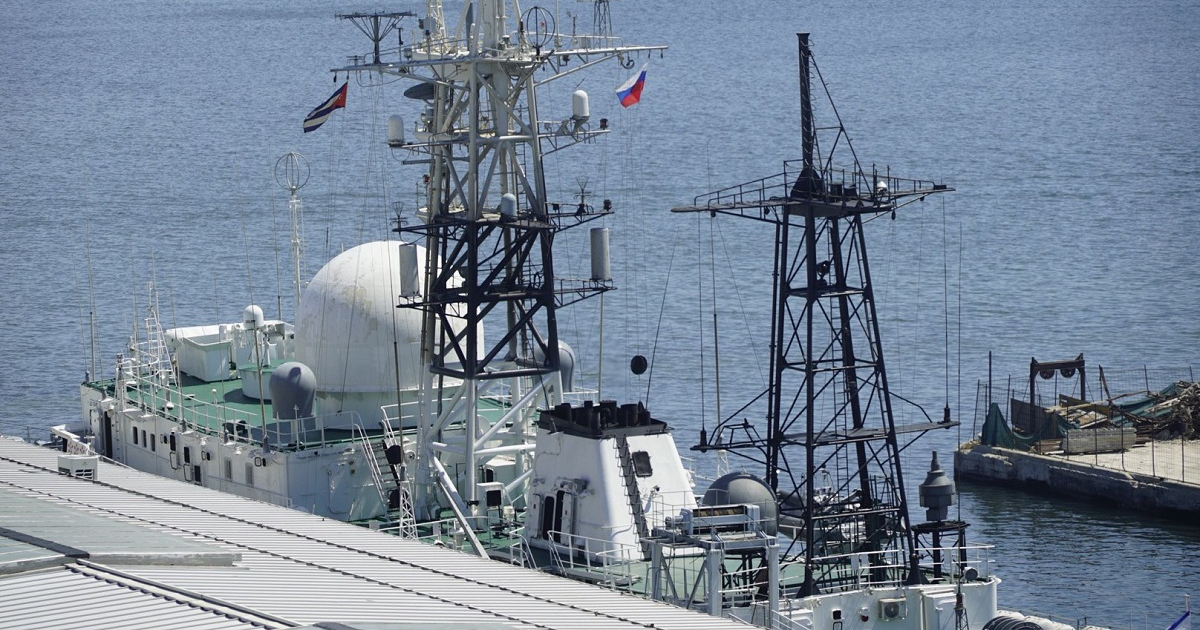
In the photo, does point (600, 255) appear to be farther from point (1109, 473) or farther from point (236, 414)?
point (1109, 473)

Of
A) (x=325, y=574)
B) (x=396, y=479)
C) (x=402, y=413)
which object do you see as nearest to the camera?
(x=325, y=574)

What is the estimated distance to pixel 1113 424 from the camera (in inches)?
2643

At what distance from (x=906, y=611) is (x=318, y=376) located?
16999 millimetres

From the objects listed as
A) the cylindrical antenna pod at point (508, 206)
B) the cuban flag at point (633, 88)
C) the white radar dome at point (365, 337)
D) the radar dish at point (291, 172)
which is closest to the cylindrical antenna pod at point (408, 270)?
the cylindrical antenna pod at point (508, 206)

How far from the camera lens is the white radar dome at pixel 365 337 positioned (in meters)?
48.6

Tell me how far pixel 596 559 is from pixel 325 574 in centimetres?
908

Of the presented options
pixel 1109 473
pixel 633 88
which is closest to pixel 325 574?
pixel 633 88

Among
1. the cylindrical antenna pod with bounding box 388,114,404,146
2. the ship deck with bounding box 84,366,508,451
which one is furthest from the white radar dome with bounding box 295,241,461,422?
the cylindrical antenna pod with bounding box 388,114,404,146

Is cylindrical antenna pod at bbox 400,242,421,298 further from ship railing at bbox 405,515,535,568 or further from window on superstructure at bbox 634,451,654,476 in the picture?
window on superstructure at bbox 634,451,654,476

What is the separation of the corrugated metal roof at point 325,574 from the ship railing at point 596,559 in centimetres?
324

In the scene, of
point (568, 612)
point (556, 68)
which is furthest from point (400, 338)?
point (568, 612)

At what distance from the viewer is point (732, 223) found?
97.8m

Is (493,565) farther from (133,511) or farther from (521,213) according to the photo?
(521,213)

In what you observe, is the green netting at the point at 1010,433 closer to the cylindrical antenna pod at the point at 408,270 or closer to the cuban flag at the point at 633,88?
the cuban flag at the point at 633,88
